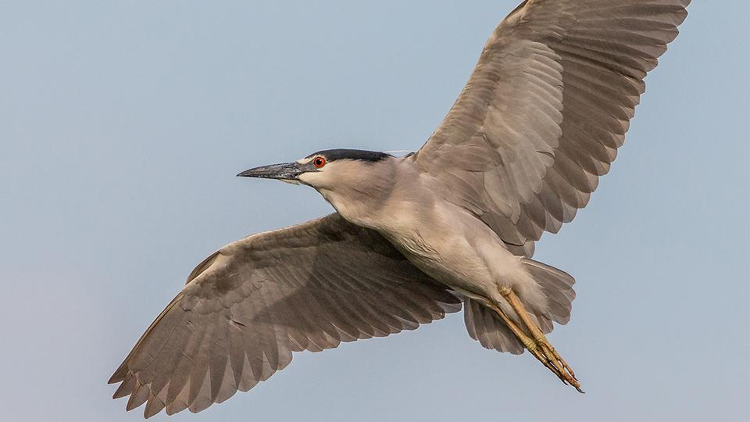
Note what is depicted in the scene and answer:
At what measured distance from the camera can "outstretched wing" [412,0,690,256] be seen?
6.96 metres

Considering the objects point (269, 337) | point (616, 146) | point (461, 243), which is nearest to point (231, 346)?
point (269, 337)

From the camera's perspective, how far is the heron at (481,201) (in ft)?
23.3

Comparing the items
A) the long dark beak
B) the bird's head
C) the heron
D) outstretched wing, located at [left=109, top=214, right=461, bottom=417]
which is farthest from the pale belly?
outstretched wing, located at [left=109, top=214, right=461, bottom=417]

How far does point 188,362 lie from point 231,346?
0.34 m

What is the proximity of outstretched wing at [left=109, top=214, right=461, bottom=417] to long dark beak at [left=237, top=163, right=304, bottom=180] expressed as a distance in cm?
110

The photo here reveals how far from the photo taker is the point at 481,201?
756 cm

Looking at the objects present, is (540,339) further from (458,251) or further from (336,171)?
(336,171)

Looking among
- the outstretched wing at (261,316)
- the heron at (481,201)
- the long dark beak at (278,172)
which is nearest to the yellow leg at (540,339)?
the heron at (481,201)

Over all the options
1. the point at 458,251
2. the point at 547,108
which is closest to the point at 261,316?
the point at 458,251

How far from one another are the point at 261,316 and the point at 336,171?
1892 mm

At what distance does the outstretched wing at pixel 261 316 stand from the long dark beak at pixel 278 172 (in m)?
1.10

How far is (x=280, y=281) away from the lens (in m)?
8.47

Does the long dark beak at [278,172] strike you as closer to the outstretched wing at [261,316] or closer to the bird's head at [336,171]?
the bird's head at [336,171]

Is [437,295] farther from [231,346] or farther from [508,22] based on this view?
[508,22]
